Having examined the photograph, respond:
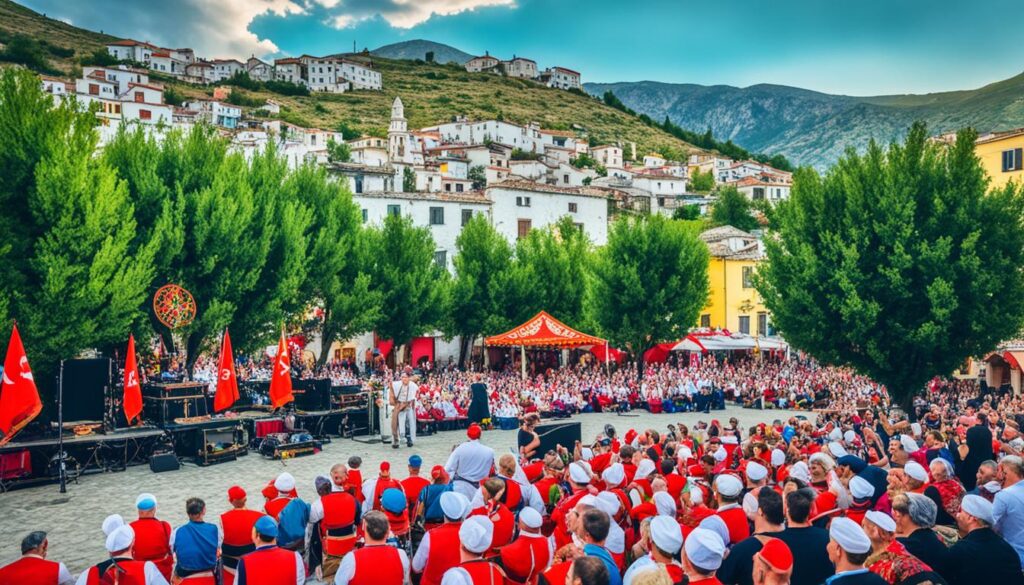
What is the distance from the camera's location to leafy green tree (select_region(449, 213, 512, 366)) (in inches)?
1480

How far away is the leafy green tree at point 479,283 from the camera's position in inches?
1480

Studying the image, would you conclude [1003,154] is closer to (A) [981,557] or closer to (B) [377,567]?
(A) [981,557]

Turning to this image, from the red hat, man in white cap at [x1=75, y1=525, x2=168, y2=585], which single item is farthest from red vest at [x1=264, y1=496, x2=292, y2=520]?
the red hat

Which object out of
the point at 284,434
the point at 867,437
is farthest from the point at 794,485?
the point at 284,434

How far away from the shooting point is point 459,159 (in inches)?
3812

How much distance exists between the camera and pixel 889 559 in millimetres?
5094

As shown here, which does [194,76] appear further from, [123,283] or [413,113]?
[123,283]

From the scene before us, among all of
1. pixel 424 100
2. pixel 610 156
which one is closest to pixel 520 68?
pixel 424 100

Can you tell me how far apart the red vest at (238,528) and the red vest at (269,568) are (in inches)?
76.5

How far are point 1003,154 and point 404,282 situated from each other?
32165mm

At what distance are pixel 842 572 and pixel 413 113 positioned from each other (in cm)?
→ 14591

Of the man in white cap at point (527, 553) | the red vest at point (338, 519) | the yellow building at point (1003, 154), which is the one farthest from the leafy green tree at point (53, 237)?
the yellow building at point (1003, 154)

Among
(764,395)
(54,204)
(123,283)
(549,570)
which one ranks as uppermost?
(54,204)

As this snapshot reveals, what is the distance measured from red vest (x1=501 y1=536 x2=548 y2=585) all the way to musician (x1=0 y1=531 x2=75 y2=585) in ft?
11.4
